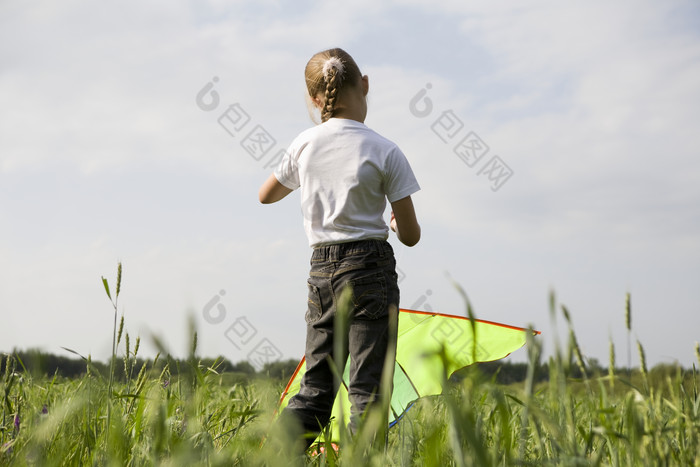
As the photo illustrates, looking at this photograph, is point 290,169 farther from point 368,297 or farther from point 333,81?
point 368,297

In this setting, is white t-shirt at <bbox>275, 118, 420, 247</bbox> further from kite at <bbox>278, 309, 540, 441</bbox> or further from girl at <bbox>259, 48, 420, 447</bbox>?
kite at <bbox>278, 309, 540, 441</bbox>

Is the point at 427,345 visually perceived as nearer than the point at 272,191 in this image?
No

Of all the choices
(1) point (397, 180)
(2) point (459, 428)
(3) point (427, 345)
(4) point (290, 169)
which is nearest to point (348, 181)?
(1) point (397, 180)

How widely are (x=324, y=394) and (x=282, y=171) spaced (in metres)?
0.89

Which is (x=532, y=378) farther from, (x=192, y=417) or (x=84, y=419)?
(x=84, y=419)

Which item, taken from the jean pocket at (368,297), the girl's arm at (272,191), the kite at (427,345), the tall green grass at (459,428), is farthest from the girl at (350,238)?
the kite at (427,345)

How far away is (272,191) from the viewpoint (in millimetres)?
2424

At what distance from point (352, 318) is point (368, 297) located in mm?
101

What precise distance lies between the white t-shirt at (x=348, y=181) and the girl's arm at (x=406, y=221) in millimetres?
32

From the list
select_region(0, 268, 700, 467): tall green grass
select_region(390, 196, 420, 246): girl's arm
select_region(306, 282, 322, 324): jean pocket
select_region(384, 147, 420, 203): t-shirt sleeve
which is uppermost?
select_region(384, 147, 420, 203): t-shirt sleeve

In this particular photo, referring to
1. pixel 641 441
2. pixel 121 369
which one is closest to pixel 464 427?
pixel 641 441

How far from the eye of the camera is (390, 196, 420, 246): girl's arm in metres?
2.14

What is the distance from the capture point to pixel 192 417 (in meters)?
0.59

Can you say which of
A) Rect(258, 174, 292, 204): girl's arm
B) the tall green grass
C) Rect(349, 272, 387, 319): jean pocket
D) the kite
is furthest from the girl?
the kite
